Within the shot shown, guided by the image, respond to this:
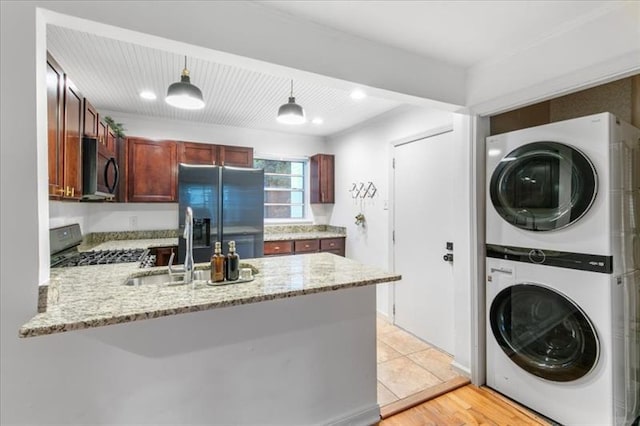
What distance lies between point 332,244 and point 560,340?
2.77 metres

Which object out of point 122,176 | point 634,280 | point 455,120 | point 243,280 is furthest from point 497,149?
point 122,176

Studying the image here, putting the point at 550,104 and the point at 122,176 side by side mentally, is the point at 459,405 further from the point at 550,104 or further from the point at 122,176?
the point at 122,176

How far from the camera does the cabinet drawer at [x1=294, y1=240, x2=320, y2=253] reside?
13.1ft

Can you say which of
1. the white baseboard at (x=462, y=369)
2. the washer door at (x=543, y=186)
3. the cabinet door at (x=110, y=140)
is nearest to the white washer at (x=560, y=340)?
the white baseboard at (x=462, y=369)

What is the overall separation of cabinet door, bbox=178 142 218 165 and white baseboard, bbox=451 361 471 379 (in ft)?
11.2

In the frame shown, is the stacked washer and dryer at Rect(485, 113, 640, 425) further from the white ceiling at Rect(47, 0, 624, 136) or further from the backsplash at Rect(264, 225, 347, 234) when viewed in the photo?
the backsplash at Rect(264, 225, 347, 234)

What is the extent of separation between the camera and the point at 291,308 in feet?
5.41

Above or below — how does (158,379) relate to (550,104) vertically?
below

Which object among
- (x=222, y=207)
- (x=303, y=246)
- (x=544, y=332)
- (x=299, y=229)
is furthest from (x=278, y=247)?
(x=544, y=332)

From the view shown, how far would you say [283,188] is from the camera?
15.1 feet

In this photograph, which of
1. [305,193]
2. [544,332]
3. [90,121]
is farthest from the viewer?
[305,193]

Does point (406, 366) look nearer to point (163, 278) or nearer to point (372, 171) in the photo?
point (163, 278)

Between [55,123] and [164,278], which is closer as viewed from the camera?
[55,123]

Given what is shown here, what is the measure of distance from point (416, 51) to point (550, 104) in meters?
1.39
